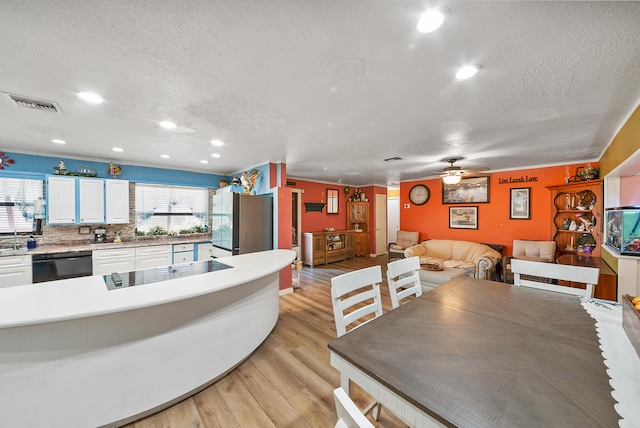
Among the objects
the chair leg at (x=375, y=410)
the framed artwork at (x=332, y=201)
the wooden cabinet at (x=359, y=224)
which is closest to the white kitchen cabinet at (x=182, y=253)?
the framed artwork at (x=332, y=201)

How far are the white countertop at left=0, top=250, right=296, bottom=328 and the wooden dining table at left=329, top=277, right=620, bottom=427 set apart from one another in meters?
1.19

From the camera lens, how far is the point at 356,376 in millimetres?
977

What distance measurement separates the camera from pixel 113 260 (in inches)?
159

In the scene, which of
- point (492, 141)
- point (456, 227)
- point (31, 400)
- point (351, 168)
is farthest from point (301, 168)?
point (31, 400)

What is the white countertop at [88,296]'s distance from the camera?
1294 millimetres

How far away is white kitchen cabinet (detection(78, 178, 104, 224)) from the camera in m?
4.04

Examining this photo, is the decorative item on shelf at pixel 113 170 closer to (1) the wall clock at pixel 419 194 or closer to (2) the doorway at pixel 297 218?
(2) the doorway at pixel 297 218

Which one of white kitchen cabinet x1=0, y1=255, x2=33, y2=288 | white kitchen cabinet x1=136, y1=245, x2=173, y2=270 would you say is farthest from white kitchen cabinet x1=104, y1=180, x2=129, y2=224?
white kitchen cabinet x1=0, y1=255, x2=33, y2=288

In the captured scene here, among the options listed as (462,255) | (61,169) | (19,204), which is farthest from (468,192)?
(19,204)

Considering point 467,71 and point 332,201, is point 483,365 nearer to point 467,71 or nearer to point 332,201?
point 467,71

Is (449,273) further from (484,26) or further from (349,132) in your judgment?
(484,26)

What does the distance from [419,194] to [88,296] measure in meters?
6.57

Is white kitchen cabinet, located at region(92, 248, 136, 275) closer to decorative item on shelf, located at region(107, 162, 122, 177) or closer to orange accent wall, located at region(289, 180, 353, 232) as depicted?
decorative item on shelf, located at region(107, 162, 122, 177)

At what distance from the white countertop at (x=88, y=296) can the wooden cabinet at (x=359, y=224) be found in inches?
230
